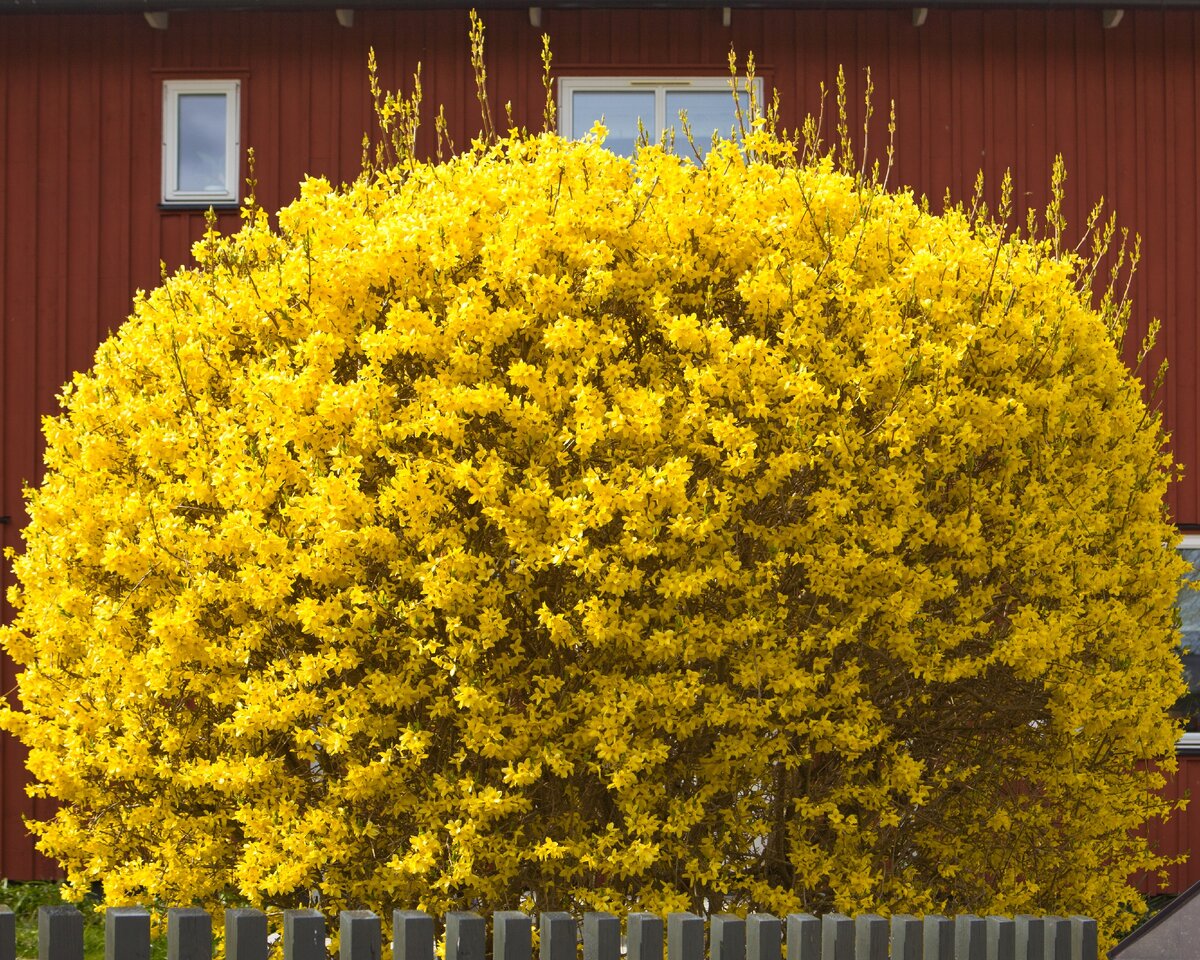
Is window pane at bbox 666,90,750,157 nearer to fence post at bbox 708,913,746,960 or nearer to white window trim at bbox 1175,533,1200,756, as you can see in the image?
white window trim at bbox 1175,533,1200,756

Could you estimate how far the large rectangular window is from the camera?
11.7 meters

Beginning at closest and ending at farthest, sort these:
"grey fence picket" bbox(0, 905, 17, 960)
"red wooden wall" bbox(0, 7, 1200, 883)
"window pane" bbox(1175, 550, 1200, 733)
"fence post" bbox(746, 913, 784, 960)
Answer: "grey fence picket" bbox(0, 905, 17, 960), "fence post" bbox(746, 913, 784, 960), "window pane" bbox(1175, 550, 1200, 733), "red wooden wall" bbox(0, 7, 1200, 883)

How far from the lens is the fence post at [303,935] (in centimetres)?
350

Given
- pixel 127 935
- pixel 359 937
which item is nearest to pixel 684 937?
pixel 359 937

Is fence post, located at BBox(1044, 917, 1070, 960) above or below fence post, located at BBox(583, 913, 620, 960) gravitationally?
below

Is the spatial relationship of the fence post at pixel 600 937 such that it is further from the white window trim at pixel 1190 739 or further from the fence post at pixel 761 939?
the white window trim at pixel 1190 739

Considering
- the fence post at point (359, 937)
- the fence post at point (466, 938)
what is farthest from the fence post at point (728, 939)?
the fence post at point (359, 937)

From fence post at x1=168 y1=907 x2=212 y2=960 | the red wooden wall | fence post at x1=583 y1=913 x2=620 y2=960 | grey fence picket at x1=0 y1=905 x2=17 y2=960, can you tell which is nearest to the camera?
grey fence picket at x1=0 y1=905 x2=17 y2=960

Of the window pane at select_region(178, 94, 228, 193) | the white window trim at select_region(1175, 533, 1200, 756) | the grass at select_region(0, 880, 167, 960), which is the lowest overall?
the grass at select_region(0, 880, 167, 960)

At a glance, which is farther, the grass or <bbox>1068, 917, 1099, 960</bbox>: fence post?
the grass

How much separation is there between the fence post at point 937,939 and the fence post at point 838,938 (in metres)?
0.24

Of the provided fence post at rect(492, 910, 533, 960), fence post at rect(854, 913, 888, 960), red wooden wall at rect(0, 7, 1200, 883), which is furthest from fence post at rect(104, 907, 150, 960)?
red wooden wall at rect(0, 7, 1200, 883)

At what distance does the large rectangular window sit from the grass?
6.24 meters

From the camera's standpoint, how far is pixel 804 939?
394 centimetres
